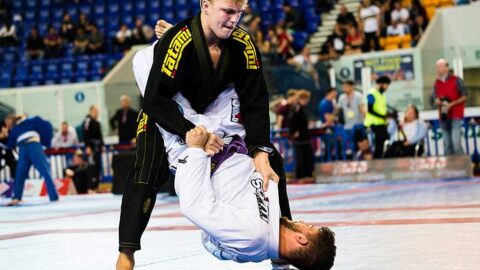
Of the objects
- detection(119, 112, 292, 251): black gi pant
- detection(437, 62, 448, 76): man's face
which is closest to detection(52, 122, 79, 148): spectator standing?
detection(437, 62, 448, 76): man's face

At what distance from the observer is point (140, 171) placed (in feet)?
16.1

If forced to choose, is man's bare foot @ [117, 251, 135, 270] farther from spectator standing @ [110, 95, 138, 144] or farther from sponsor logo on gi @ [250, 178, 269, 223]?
spectator standing @ [110, 95, 138, 144]

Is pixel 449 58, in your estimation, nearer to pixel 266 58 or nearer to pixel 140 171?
pixel 266 58

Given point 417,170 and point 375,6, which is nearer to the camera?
point 417,170

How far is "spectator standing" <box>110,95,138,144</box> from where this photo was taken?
723 inches

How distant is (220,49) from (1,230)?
5.61 m

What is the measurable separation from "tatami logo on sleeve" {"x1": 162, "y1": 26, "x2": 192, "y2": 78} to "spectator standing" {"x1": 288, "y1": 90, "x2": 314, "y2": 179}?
479 inches

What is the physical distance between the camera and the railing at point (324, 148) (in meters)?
16.4

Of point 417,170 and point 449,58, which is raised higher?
point 449,58

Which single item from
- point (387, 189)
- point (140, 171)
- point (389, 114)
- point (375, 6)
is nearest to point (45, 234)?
point (140, 171)

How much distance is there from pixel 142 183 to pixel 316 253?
1.03 meters

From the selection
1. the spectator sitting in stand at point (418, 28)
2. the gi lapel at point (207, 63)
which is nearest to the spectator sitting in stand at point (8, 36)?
the spectator sitting in stand at point (418, 28)

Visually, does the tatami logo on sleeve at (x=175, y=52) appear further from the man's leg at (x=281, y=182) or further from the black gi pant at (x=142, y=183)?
the man's leg at (x=281, y=182)

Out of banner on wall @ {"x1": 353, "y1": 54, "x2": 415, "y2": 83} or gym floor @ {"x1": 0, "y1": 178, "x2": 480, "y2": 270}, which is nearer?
gym floor @ {"x1": 0, "y1": 178, "x2": 480, "y2": 270}
